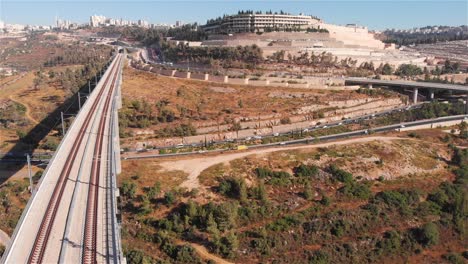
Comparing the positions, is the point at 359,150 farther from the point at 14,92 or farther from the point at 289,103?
the point at 14,92

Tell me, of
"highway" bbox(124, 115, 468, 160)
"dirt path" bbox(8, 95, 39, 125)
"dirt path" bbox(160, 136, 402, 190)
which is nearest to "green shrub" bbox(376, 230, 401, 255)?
"dirt path" bbox(160, 136, 402, 190)

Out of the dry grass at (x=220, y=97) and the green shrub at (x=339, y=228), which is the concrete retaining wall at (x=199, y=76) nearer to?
the dry grass at (x=220, y=97)

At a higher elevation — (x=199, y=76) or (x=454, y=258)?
(x=199, y=76)

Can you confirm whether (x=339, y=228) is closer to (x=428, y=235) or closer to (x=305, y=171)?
(x=428, y=235)

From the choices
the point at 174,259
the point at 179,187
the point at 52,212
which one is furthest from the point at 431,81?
the point at 52,212

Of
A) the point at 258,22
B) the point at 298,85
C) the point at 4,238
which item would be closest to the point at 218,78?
the point at 298,85

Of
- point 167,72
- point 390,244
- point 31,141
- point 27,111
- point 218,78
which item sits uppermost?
point 167,72
